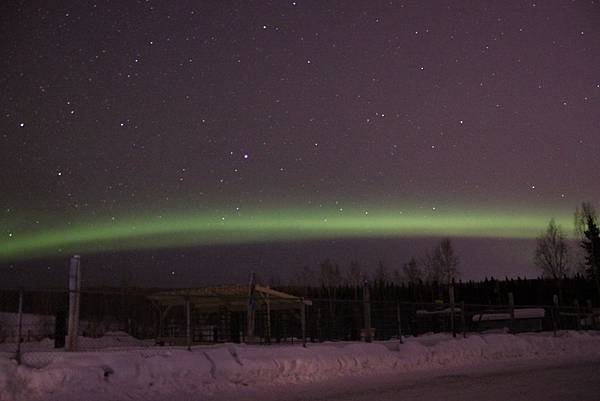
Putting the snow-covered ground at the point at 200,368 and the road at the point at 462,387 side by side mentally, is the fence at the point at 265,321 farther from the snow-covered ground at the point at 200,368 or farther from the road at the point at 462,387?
the road at the point at 462,387

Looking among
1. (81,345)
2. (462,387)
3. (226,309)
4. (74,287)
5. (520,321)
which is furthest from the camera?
(520,321)

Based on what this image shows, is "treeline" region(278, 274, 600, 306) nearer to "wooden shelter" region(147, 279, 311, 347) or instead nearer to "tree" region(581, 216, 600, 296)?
"tree" region(581, 216, 600, 296)

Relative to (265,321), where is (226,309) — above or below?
above

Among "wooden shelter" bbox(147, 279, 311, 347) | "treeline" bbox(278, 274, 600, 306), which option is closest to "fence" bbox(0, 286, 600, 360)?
"wooden shelter" bbox(147, 279, 311, 347)

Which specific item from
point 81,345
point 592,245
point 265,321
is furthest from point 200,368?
point 592,245

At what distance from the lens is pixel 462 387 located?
13.0 m

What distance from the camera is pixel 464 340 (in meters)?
22.3

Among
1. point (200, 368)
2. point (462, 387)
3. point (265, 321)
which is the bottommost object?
point (462, 387)

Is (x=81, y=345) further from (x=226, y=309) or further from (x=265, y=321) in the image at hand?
(x=265, y=321)

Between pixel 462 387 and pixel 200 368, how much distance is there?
5.68 metres

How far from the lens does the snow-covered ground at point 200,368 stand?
11.1m

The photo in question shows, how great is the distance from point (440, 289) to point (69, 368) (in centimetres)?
7660

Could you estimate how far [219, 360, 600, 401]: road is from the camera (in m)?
11.3

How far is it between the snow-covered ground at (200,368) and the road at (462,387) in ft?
3.06
